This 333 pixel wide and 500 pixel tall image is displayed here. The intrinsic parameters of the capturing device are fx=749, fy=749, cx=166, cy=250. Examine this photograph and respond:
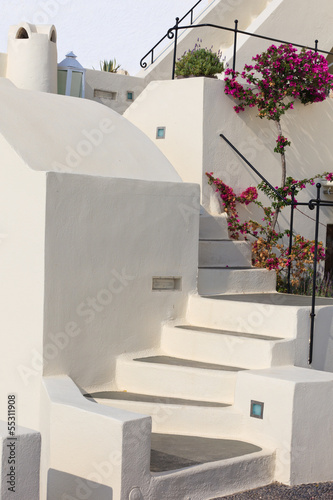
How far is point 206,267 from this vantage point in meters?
8.77

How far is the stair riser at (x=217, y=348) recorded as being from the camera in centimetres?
664

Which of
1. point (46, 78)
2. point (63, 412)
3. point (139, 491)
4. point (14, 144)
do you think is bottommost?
→ point (139, 491)

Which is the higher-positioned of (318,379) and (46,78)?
(46,78)

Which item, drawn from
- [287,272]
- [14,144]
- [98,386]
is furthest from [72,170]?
[287,272]

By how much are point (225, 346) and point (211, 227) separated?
8.98 ft

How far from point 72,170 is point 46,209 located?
87 cm

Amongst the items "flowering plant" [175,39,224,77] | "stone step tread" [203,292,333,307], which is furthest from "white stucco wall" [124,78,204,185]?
"stone step tread" [203,292,333,307]

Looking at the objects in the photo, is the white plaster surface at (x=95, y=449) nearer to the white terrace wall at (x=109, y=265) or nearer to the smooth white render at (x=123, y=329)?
the smooth white render at (x=123, y=329)

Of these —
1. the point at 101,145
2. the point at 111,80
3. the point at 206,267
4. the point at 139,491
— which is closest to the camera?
the point at 139,491

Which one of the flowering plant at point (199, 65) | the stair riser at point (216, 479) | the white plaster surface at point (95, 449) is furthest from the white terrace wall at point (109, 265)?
the flowering plant at point (199, 65)

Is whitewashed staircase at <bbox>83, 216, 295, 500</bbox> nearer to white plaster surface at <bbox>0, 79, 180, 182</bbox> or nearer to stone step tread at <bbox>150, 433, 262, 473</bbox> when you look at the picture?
stone step tread at <bbox>150, 433, 262, 473</bbox>

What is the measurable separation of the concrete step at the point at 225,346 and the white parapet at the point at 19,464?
2.53 m

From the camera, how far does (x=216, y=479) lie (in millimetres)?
5574

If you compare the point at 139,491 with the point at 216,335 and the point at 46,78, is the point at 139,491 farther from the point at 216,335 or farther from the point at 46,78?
the point at 46,78
